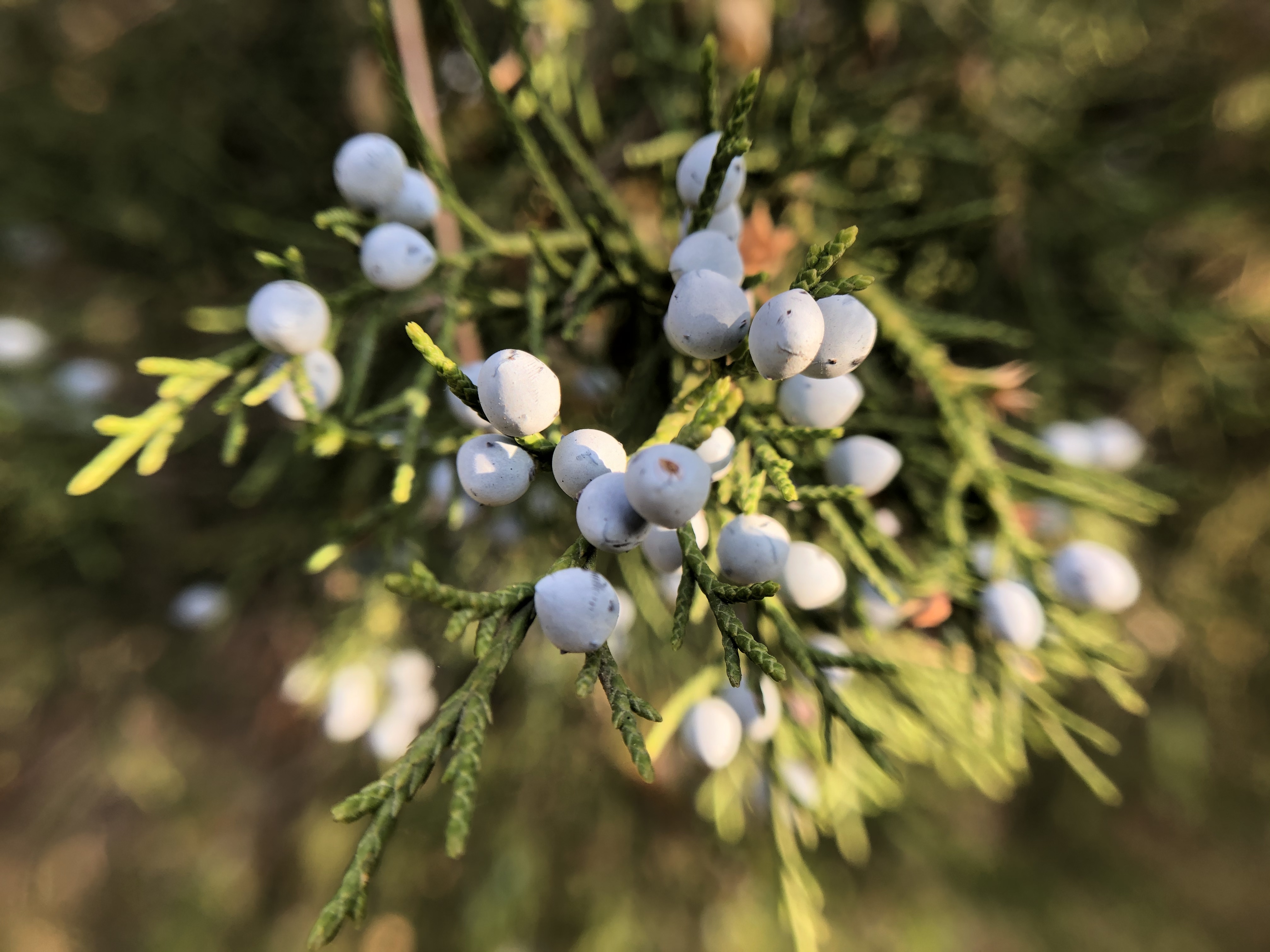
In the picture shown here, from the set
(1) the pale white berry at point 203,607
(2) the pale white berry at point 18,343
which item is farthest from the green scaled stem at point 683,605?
(2) the pale white berry at point 18,343

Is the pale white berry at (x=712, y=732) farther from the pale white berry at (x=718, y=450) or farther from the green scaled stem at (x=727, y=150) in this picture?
the green scaled stem at (x=727, y=150)

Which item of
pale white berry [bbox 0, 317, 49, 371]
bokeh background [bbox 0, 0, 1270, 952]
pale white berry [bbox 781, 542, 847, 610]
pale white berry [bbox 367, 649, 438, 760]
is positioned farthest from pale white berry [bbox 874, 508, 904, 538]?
pale white berry [bbox 0, 317, 49, 371]

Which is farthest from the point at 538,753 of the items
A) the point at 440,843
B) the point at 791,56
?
the point at 791,56

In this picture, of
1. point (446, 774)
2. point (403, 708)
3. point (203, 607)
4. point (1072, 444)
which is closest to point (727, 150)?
point (446, 774)

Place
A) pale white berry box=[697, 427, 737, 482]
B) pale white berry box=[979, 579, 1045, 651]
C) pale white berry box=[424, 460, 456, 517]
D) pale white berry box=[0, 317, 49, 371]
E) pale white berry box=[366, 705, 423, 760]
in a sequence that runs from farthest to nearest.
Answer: pale white berry box=[0, 317, 49, 371] < pale white berry box=[366, 705, 423, 760] < pale white berry box=[424, 460, 456, 517] < pale white berry box=[979, 579, 1045, 651] < pale white berry box=[697, 427, 737, 482]

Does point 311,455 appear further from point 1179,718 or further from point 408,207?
point 1179,718

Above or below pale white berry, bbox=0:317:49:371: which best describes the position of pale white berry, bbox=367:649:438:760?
below

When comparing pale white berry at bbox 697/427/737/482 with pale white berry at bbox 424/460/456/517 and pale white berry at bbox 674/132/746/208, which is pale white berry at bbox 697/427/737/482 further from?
pale white berry at bbox 424/460/456/517
